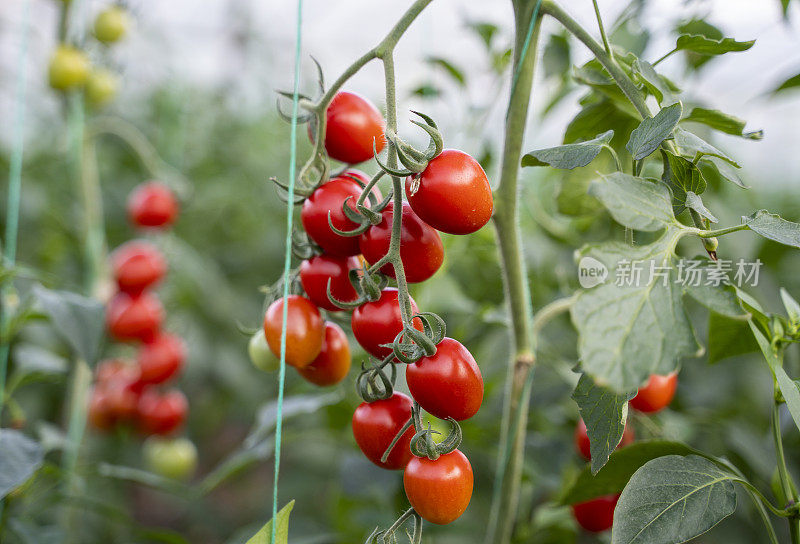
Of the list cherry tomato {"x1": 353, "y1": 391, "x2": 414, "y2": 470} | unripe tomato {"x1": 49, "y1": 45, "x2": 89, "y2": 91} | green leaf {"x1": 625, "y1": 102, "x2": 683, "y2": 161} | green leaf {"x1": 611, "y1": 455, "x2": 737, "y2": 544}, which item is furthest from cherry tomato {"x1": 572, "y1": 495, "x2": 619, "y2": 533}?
unripe tomato {"x1": 49, "y1": 45, "x2": 89, "y2": 91}

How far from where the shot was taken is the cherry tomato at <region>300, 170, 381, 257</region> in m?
0.49

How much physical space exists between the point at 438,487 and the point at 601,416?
0.42ft

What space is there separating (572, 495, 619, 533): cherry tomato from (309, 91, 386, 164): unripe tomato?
0.45m

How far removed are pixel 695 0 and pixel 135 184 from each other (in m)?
1.68

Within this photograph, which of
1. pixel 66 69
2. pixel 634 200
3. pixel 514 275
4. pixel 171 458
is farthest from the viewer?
pixel 171 458

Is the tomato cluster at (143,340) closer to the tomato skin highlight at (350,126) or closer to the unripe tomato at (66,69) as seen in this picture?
the unripe tomato at (66,69)

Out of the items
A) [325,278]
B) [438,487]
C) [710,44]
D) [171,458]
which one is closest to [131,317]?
[171,458]

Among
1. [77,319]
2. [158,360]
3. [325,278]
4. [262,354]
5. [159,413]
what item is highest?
[325,278]

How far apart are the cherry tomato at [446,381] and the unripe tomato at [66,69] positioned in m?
0.99

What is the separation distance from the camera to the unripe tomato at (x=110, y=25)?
1205 mm

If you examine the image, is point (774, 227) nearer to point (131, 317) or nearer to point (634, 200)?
point (634, 200)

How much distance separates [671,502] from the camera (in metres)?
0.50

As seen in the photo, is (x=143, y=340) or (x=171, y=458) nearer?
(x=143, y=340)

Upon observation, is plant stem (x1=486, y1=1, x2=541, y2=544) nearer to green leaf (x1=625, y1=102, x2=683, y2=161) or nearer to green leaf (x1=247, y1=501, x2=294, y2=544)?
green leaf (x1=625, y1=102, x2=683, y2=161)
